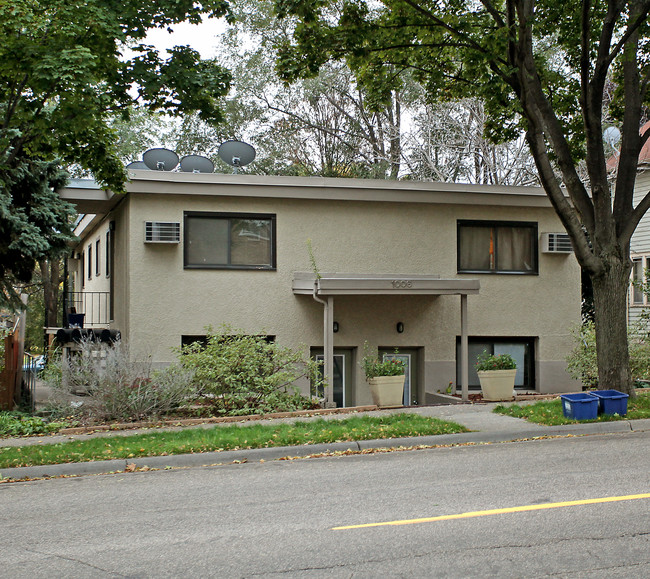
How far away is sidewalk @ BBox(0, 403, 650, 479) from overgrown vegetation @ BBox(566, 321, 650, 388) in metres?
4.30

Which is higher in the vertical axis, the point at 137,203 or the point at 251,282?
the point at 137,203

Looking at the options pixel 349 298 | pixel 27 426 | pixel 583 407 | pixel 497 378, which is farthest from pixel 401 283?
pixel 27 426

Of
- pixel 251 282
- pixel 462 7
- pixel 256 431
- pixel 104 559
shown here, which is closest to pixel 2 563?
pixel 104 559

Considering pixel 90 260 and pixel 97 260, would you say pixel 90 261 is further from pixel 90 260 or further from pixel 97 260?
pixel 97 260

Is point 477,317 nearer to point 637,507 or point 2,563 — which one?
point 637,507

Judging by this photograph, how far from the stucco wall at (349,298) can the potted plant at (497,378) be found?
178 centimetres

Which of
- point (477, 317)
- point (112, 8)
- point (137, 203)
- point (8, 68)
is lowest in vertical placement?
point (477, 317)

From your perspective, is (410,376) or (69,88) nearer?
(69,88)

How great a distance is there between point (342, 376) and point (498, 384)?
361cm

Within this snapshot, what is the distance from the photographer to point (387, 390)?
48.0 feet

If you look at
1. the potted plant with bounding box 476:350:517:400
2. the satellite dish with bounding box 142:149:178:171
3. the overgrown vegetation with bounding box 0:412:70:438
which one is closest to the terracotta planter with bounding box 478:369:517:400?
the potted plant with bounding box 476:350:517:400

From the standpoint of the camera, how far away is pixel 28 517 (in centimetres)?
687

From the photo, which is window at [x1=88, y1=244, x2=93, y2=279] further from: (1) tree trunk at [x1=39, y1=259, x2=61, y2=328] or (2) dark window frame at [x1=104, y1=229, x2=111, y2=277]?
(1) tree trunk at [x1=39, y1=259, x2=61, y2=328]

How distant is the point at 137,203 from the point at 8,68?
209 inches
